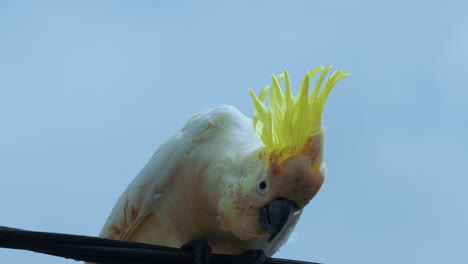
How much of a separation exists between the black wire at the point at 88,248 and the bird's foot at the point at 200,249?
1.92 ft

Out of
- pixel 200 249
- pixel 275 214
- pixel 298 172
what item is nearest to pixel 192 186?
pixel 200 249

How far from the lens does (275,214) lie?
157 inches

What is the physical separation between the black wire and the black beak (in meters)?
0.43

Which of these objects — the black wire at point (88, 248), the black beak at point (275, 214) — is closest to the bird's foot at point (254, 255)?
the black beak at point (275, 214)

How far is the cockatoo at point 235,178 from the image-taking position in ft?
13.1

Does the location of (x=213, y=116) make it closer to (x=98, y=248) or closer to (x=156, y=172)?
(x=156, y=172)

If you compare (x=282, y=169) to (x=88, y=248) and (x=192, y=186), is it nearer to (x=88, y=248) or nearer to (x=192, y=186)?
(x=192, y=186)

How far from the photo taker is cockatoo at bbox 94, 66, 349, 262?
4.00 m

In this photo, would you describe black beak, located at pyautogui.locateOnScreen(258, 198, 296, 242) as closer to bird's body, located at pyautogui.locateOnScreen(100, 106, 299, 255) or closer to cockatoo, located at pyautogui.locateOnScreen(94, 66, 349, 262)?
cockatoo, located at pyautogui.locateOnScreen(94, 66, 349, 262)

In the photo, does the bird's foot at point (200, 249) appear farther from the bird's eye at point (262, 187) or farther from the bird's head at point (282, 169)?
the bird's eye at point (262, 187)

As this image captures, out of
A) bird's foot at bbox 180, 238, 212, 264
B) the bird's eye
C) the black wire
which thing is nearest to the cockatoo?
the bird's eye

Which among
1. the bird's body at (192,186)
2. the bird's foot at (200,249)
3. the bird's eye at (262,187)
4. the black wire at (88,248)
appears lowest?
the black wire at (88,248)

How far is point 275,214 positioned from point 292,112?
606 millimetres

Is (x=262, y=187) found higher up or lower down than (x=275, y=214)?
higher up
